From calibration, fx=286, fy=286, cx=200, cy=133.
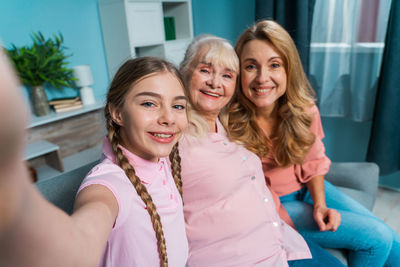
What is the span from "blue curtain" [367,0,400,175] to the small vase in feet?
8.65

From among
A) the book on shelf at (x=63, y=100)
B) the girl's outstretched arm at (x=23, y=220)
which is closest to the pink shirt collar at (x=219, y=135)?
the girl's outstretched arm at (x=23, y=220)

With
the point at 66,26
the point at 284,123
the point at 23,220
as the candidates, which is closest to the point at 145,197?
the point at 23,220

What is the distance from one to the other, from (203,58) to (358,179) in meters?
1.28

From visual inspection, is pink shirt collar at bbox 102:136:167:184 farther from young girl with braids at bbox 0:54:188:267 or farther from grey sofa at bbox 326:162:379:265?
grey sofa at bbox 326:162:379:265

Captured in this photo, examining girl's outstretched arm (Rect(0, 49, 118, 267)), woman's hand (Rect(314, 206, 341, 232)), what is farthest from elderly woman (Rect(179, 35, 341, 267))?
girl's outstretched arm (Rect(0, 49, 118, 267))

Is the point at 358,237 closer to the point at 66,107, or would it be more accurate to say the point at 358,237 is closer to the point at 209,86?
the point at 209,86

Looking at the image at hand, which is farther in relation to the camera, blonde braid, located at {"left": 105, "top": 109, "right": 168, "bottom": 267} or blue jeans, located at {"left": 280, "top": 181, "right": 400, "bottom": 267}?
blue jeans, located at {"left": 280, "top": 181, "right": 400, "bottom": 267}

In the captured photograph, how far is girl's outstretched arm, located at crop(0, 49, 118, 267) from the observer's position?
165 millimetres

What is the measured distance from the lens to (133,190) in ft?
2.30

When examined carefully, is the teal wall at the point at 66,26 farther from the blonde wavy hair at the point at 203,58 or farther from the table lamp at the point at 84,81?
the blonde wavy hair at the point at 203,58

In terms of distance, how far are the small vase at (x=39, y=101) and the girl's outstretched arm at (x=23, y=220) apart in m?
2.28

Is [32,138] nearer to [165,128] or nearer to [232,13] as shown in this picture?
[165,128]

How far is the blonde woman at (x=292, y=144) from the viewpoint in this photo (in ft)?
3.97

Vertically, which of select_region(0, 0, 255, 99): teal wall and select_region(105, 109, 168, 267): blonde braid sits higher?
select_region(0, 0, 255, 99): teal wall
